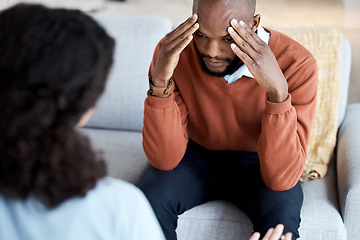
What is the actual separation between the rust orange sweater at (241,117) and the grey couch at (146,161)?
0.59 feet

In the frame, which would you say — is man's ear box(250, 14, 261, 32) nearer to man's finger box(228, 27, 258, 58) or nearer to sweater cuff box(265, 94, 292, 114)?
man's finger box(228, 27, 258, 58)

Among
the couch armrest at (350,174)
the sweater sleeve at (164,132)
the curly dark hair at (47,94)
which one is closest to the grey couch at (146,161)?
the couch armrest at (350,174)

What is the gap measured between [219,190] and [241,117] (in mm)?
277

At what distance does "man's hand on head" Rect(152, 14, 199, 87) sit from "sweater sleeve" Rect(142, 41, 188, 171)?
70 millimetres

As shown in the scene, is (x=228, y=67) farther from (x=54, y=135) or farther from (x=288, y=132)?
(x=54, y=135)

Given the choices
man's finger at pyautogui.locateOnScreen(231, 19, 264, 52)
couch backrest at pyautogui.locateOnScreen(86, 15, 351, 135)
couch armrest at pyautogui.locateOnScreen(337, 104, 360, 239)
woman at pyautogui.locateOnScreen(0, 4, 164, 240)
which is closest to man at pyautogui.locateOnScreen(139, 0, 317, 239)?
man's finger at pyautogui.locateOnScreen(231, 19, 264, 52)

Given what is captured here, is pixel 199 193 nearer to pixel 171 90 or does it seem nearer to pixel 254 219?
pixel 254 219

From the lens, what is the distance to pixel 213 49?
3.94 ft

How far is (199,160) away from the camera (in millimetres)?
1454

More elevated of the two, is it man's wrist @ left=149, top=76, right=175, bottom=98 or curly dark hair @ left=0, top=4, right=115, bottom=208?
curly dark hair @ left=0, top=4, right=115, bottom=208

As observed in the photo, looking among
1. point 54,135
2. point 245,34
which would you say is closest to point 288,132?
point 245,34

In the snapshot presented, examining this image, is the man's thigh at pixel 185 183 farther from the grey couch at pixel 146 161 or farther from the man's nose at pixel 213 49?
the man's nose at pixel 213 49

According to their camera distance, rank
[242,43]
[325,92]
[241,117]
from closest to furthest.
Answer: [242,43] < [241,117] < [325,92]

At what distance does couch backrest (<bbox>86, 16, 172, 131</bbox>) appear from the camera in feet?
5.98
